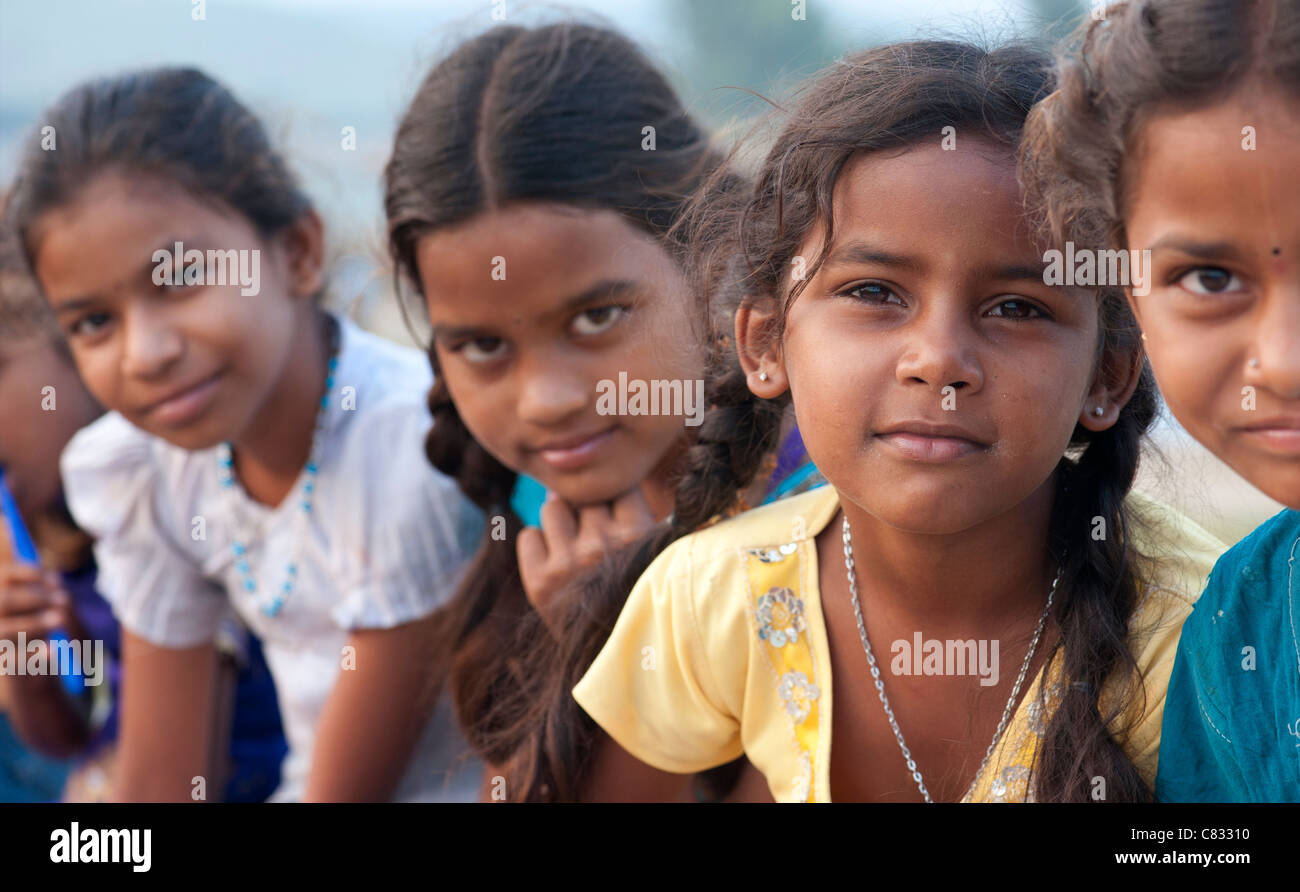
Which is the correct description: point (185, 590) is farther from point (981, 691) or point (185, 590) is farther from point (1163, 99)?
point (1163, 99)

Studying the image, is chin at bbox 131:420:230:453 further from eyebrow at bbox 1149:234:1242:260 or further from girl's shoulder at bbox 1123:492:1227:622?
eyebrow at bbox 1149:234:1242:260

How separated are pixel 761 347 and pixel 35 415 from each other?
5.33 ft

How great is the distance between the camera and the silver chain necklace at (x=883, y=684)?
1301mm

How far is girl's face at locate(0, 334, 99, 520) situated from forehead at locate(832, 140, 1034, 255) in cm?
175

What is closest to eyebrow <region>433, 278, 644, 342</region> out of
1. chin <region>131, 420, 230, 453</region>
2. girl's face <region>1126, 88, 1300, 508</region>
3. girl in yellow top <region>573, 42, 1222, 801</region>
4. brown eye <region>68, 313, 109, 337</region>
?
girl in yellow top <region>573, 42, 1222, 801</region>

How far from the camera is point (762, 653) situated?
1370 millimetres

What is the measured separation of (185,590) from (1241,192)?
5.66 feet

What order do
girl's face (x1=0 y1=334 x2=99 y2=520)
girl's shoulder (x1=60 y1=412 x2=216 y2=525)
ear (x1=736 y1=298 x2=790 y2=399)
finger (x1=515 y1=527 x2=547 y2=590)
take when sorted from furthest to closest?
girl's face (x1=0 y1=334 x2=99 y2=520)
girl's shoulder (x1=60 y1=412 x2=216 y2=525)
finger (x1=515 y1=527 x2=547 y2=590)
ear (x1=736 y1=298 x2=790 y2=399)

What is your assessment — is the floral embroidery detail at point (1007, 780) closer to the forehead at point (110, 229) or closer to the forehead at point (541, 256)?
the forehead at point (541, 256)

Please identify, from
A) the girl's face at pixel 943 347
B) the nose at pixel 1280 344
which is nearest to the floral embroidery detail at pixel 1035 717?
the girl's face at pixel 943 347

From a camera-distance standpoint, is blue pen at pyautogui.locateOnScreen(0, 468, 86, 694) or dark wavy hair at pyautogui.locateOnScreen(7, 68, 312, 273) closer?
dark wavy hair at pyautogui.locateOnScreen(7, 68, 312, 273)

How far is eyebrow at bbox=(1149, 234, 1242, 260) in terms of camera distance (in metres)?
0.95

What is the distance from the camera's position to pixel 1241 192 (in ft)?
3.06

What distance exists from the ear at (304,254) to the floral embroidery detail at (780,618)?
97 centimetres
